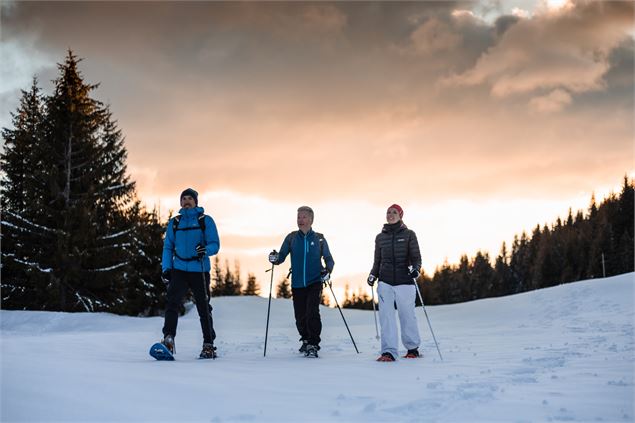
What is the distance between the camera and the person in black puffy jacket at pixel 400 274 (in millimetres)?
8164

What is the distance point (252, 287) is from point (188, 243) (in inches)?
3217

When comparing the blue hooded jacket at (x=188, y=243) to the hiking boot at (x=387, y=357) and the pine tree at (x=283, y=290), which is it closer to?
the hiking boot at (x=387, y=357)

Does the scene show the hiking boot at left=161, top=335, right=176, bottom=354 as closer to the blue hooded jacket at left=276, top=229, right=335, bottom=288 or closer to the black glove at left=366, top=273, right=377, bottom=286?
the blue hooded jacket at left=276, top=229, right=335, bottom=288

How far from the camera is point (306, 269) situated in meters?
8.60

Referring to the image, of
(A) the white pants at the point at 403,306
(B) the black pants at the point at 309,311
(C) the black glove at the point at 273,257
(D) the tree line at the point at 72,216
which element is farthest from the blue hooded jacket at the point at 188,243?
(D) the tree line at the point at 72,216

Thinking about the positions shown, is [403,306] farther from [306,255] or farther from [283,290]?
[283,290]

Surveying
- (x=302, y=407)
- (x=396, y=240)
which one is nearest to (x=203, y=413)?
(x=302, y=407)

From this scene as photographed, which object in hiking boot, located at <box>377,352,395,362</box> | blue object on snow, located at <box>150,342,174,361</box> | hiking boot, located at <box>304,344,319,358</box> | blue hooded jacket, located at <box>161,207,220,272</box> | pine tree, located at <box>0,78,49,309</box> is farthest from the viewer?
pine tree, located at <box>0,78,49,309</box>

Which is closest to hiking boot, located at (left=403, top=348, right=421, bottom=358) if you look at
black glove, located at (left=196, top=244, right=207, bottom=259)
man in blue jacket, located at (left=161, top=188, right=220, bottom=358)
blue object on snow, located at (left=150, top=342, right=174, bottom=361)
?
man in blue jacket, located at (left=161, top=188, right=220, bottom=358)

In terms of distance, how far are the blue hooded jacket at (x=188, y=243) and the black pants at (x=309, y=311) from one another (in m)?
Result: 1.69

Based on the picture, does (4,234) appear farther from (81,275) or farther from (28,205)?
(81,275)

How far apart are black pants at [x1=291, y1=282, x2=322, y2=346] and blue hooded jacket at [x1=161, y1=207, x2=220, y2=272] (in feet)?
5.56

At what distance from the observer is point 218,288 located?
7731 centimetres

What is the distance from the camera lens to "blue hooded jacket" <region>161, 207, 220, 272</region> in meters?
7.65
